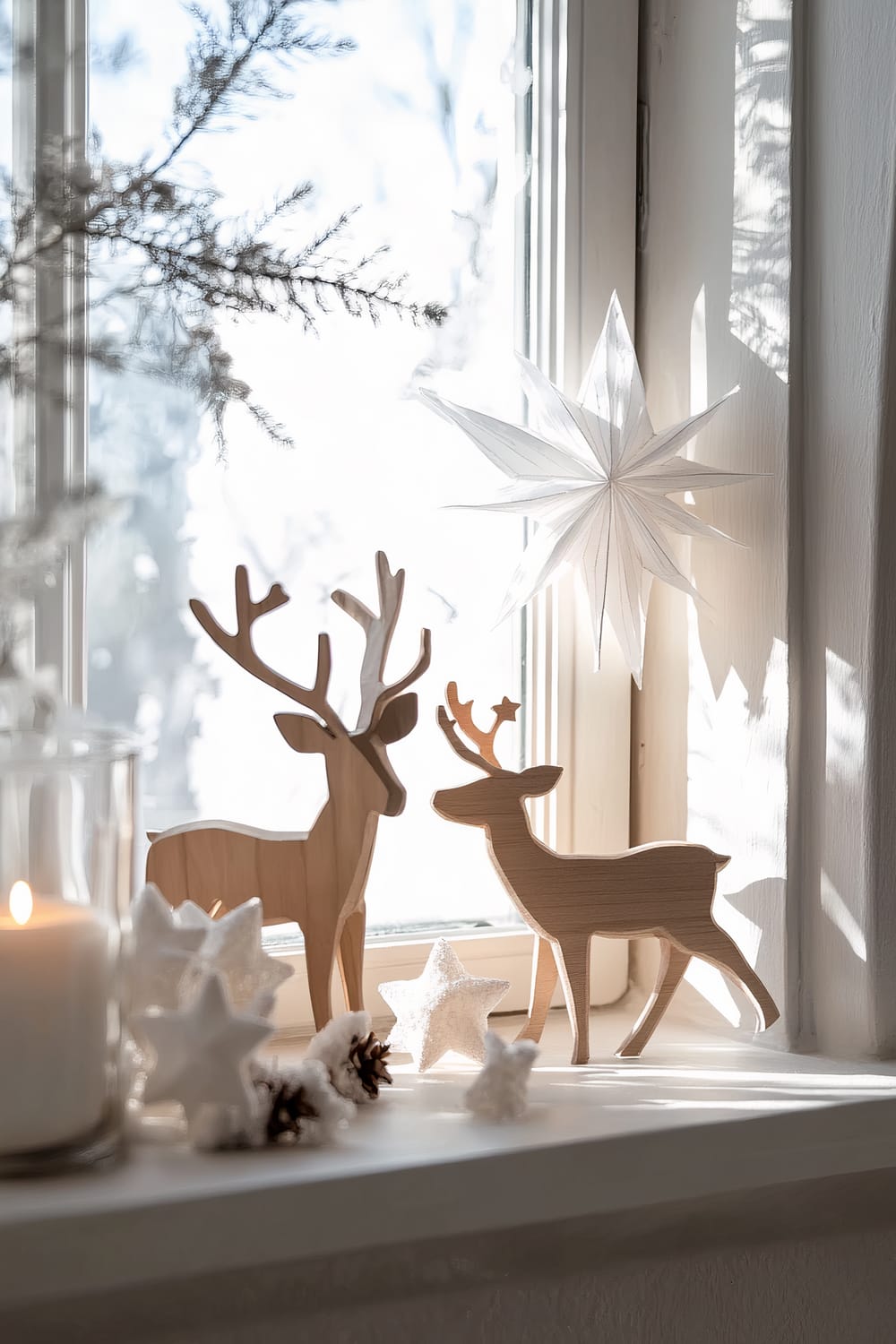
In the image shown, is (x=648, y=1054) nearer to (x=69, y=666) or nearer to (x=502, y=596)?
(x=502, y=596)

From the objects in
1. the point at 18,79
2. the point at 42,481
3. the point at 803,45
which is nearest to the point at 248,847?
the point at 42,481

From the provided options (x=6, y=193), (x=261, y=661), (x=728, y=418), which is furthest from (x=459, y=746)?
(x=6, y=193)

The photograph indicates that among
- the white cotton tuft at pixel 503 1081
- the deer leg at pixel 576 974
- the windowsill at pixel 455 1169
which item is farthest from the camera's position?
the deer leg at pixel 576 974

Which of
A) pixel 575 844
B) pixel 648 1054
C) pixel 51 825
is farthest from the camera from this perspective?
pixel 575 844

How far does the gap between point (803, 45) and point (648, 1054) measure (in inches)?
31.6

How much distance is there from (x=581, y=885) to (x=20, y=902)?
1.29 ft

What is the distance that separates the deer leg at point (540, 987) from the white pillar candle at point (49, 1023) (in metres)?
0.34

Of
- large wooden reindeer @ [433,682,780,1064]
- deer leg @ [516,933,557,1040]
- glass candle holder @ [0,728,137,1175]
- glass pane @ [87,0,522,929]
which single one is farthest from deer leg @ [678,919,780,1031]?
glass candle holder @ [0,728,137,1175]

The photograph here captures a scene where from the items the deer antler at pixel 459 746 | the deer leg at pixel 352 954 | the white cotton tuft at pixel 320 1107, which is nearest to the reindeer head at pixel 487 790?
the deer antler at pixel 459 746

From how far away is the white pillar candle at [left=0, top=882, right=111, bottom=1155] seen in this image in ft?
2.06

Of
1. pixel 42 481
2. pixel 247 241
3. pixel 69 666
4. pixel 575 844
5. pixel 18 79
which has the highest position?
pixel 18 79

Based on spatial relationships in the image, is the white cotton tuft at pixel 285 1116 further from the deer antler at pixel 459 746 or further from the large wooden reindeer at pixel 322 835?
the deer antler at pixel 459 746

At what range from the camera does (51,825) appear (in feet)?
2.17

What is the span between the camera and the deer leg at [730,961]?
2.82 ft
